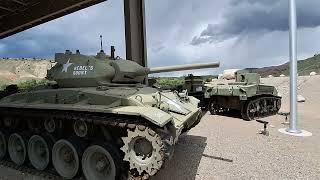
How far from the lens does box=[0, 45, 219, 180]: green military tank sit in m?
6.84

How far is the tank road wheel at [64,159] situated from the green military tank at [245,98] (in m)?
10.2

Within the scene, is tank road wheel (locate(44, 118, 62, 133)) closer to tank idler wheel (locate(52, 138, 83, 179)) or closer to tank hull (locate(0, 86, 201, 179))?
tank hull (locate(0, 86, 201, 179))

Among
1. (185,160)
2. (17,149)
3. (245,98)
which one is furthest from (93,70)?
(245,98)

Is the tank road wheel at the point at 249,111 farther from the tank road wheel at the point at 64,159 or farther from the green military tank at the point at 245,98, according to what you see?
the tank road wheel at the point at 64,159

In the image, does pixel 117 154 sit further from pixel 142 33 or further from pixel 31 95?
pixel 142 33

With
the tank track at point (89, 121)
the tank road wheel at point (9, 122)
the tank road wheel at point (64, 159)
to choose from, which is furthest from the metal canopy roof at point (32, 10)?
the tank road wheel at point (64, 159)

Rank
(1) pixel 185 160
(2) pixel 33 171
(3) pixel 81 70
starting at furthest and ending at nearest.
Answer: (1) pixel 185 160, (3) pixel 81 70, (2) pixel 33 171

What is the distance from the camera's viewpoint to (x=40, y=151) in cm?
921

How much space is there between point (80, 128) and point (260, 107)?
39.1 ft

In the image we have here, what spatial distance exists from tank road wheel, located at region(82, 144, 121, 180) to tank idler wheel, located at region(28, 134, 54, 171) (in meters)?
1.30

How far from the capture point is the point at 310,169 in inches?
349

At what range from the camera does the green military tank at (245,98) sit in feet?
56.5

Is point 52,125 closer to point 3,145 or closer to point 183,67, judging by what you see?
point 3,145

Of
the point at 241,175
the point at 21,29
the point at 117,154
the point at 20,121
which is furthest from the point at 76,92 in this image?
the point at 21,29
